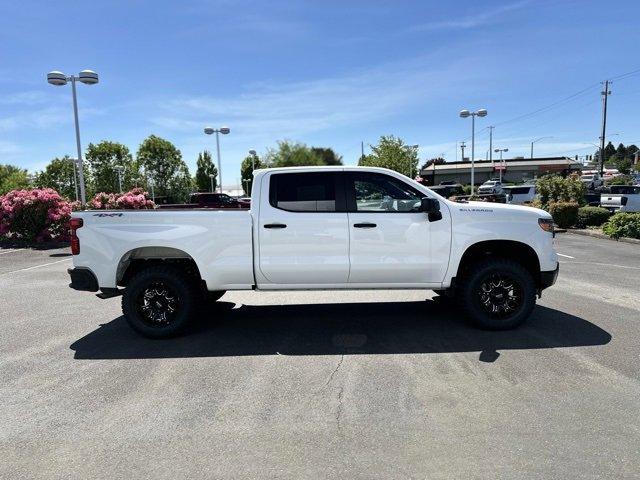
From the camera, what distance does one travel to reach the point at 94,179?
201 ft

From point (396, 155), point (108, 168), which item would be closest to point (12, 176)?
point (108, 168)

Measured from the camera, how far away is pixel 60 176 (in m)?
62.5

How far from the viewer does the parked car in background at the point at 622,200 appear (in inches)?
784

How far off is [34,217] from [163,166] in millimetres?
48653

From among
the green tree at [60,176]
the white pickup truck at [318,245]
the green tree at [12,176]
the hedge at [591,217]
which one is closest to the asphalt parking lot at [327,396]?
the white pickup truck at [318,245]

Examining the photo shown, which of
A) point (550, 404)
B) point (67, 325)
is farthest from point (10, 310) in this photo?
point (550, 404)

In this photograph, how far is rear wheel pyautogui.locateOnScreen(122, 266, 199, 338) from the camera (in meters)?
5.40

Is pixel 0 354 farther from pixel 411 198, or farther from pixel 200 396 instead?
pixel 411 198

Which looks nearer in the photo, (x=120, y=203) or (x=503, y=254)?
(x=503, y=254)

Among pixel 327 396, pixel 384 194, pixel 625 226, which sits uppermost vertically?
pixel 384 194

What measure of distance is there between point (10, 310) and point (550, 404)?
292 inches

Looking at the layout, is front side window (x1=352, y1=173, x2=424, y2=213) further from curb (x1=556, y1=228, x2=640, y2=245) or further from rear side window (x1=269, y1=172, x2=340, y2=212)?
curb (x1=556, y1=228, x2=640, y2=245)

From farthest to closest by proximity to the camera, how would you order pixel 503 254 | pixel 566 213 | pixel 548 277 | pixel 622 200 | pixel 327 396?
pixel 622 200 < pixel 566 213 < pixel 503 254 < pixel 548 277 < pixel 327 396

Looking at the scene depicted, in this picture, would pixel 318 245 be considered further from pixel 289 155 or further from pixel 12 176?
pixel 12 176
